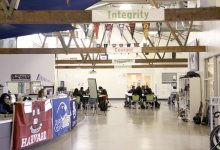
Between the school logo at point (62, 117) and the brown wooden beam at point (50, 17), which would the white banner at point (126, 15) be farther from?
the school logo at point (62, 117)

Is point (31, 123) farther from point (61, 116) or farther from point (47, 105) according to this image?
point (61, 116)

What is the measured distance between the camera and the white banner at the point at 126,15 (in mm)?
6582

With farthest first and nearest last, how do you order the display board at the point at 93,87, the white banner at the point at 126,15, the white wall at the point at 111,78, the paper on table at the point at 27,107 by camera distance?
1. the white wall at the point at 111,78
2. the display board at the point at 93,87
3. the paper on table at the point at 27,107
4. the white banner at the point at 126,15

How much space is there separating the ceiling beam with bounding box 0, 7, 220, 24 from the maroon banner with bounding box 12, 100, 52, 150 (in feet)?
5.44

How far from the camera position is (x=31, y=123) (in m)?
6.95

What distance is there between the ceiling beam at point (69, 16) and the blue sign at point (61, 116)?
2.36 m

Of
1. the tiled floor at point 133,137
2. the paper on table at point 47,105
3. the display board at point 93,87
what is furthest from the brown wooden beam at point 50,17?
the display board at point 93,87

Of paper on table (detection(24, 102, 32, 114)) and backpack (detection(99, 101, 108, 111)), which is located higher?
paper on table (detection(24, 102, 32, 114))

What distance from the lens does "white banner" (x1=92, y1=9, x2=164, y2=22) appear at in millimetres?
6582

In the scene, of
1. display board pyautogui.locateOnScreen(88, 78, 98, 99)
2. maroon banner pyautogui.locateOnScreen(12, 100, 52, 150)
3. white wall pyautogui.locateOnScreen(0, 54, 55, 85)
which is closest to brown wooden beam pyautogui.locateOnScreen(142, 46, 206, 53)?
display board pyautogui.locateOnScreen(88, 78, 98, 99)

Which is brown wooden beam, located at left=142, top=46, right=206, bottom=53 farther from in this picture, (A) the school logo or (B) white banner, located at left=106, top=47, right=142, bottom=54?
(A) the school logo

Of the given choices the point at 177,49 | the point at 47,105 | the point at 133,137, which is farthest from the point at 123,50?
the point at 47,105

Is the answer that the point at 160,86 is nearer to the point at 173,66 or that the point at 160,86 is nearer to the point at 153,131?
the point at 173,66

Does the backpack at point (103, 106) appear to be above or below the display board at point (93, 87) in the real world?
below
